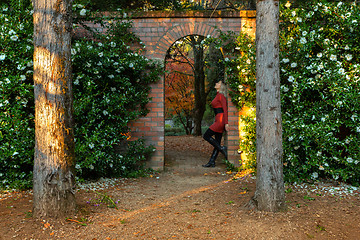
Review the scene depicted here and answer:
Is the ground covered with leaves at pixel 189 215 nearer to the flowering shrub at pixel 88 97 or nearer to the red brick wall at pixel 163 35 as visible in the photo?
the flowering shrub at pixel 88 97

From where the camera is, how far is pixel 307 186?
4.94m

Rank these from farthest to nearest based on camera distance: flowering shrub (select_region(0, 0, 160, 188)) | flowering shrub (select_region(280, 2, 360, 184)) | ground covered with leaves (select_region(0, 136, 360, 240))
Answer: flowering shrub (select_region(280, 2, 360, 184))
flowering shrub (select_region(0, 0, 160, 188))
ground covered with leaves (select_region(0, 136, 360, 240))

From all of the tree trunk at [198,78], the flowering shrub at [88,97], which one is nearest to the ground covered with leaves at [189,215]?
the flowering shrub at [88,97]

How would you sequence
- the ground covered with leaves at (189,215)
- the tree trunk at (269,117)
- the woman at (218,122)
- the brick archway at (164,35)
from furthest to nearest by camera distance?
the woman at (218,122), the brick archway at (164,35), the tree trunk at (269,117), the ground covered with leaves at (189,215)

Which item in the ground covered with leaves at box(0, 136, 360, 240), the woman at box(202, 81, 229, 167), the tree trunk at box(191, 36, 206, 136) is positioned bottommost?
the ground covered with leaves at box(0, 136, 360, 240)

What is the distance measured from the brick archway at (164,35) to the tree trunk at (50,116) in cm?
309

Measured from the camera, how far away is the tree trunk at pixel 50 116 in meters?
3.40

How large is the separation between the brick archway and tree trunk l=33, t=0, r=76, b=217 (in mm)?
3087

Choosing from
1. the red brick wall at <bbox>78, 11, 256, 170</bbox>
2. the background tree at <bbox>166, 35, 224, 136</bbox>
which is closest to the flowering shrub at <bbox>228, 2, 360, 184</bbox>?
the red brick wall at <bbox>78, 11, 256, 170</bbox>

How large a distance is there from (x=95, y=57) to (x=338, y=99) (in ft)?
14.4

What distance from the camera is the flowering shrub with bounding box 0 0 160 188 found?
15.8 ft

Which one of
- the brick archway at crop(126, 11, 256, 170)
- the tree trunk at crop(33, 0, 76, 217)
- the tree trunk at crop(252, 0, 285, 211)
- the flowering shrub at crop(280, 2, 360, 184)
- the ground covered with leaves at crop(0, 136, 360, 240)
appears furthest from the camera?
the brick archway at crop(126, 11, 256, 170)

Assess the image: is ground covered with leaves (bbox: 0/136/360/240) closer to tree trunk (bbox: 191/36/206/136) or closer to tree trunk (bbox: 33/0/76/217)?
tree trunk (bbox: 33/0/76/217)

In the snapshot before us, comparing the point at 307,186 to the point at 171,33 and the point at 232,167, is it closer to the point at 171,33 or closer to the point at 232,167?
the point at 232,167
